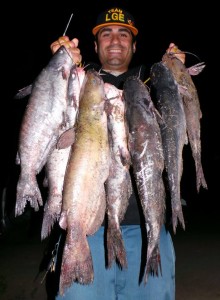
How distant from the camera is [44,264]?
6477 mm

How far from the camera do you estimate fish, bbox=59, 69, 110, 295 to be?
2545 mm

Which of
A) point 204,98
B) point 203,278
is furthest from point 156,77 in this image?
point 204,98

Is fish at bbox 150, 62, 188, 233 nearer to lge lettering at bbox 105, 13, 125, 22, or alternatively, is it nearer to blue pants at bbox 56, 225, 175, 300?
blue pants at bbox 56, 225, 175, 300

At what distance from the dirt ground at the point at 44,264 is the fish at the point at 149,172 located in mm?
2933

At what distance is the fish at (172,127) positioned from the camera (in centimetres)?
273

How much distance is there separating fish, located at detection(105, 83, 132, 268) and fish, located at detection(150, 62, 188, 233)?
1.00 ft

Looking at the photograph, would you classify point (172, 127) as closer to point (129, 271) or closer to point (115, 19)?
point (129, 271)

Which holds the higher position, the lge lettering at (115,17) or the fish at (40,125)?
the lge lettering at (115,17)

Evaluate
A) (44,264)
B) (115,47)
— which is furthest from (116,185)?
(44,264)

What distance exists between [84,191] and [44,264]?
4.30m

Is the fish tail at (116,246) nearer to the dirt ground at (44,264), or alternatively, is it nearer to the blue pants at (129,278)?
the blue pants at (129,278)

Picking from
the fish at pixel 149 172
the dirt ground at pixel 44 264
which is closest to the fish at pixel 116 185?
the fish at pixel 149 172

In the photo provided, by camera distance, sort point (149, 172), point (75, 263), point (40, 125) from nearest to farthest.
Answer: point (75, 263), point (149, 172), point (40, 125)

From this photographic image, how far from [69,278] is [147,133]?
44.7 inches
